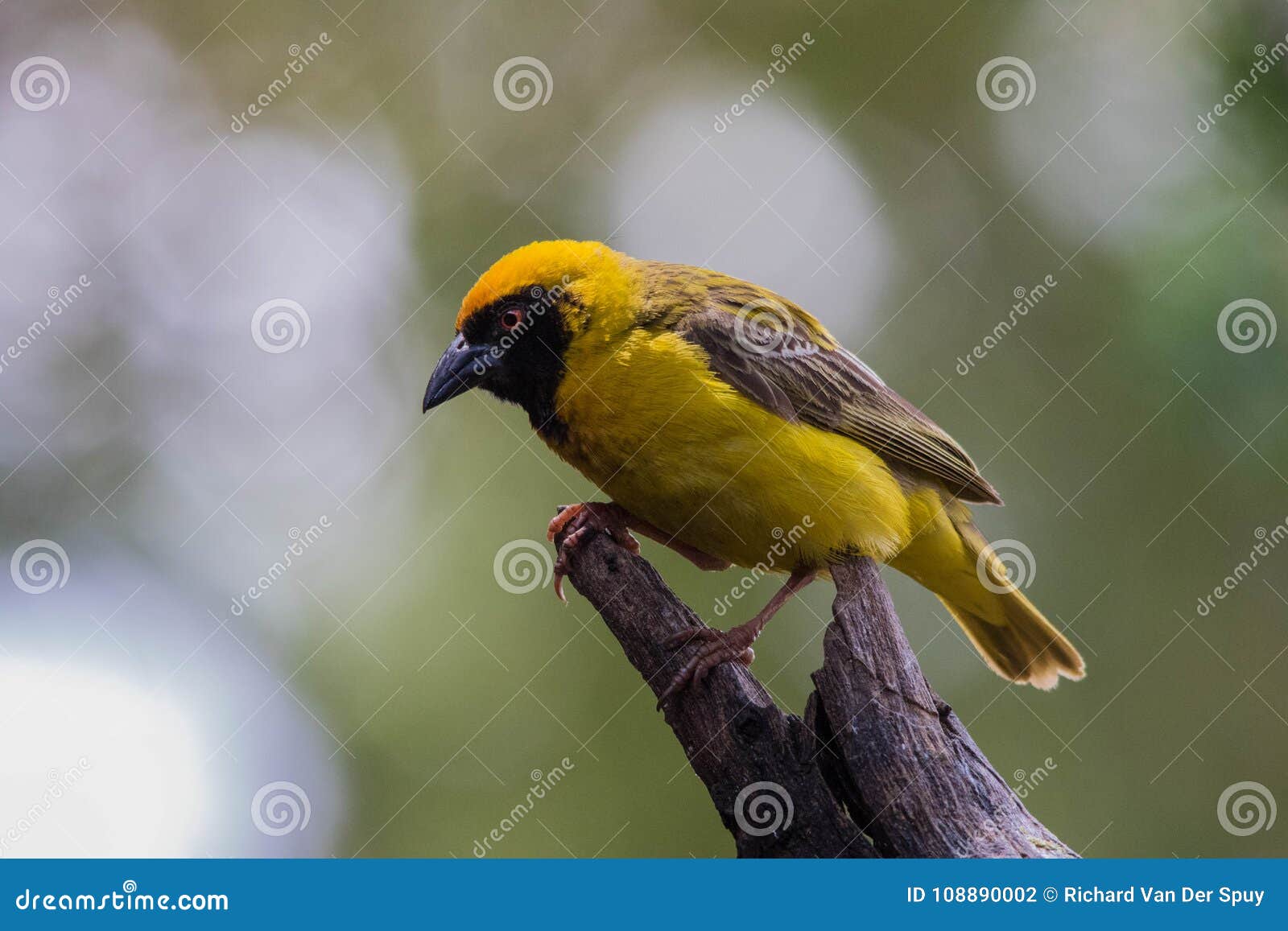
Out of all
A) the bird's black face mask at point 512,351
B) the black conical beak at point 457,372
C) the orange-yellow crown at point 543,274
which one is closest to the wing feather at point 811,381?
the orange-yellow crown at point 543,274

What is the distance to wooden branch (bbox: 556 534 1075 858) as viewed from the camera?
3.40 metres

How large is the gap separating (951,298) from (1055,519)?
56.9 inches

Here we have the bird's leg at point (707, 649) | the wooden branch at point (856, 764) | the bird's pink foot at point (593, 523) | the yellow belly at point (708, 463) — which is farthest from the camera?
the bird's pink foot at point (593, 523)

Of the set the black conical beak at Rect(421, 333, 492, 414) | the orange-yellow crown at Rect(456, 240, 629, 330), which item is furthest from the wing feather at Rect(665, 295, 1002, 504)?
the black conical beak at Rect(421, 333, 492, 414)

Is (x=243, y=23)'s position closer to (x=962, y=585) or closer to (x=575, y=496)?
(x=575, y=496)

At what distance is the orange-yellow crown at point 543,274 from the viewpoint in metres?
4.66

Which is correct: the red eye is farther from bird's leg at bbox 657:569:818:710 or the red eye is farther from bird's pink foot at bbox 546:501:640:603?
bird's leg at bbox 657:569:818:710

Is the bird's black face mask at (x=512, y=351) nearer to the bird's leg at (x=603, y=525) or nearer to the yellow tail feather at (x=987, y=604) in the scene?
the bird's leg at (x=603, y=525)

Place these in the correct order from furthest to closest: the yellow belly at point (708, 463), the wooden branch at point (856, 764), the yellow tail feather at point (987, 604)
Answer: the yellow tail feather at point (987, 604) → the yellow belly at point (708, 463) → the wooden branch at point (856, 764)

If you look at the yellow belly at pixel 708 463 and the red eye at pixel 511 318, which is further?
the red eye at pixel 511 318

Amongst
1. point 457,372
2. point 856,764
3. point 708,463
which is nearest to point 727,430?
point 708,463

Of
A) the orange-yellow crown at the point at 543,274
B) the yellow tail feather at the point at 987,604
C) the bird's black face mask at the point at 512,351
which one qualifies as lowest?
the bird's black face mask at the point at 512,351

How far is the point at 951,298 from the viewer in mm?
6691

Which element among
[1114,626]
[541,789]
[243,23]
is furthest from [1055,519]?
[243,23]
